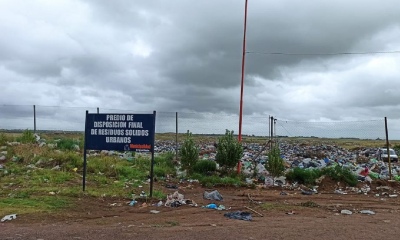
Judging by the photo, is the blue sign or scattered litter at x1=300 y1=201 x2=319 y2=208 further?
the blue sign

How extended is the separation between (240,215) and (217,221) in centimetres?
77

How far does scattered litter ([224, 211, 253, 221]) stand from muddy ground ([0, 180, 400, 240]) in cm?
13

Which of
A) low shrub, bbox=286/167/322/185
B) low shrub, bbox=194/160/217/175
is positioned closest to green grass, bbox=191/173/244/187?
low shrub, bbox=194/160/217/175

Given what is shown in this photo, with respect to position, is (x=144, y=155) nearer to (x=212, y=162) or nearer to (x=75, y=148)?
(x=75, y=148)

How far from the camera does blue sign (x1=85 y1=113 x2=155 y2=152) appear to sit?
35.1 ft

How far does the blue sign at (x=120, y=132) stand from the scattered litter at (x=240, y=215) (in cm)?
290

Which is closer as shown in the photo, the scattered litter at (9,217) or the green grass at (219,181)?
the scattered litter at (9,217)

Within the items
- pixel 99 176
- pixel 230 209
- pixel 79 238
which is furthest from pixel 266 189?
pixel 79 238

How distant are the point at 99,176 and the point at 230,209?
547 centimetres

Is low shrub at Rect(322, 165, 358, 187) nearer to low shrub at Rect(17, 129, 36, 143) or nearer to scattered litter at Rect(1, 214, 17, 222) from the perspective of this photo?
scattered litter at Rect(1, 214, 17, 222)

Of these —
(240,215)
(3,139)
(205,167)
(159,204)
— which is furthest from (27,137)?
(240,215)

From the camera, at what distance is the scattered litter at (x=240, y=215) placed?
27.2ft

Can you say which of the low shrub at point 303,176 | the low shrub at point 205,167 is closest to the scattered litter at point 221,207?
the low shrub at point 205,167

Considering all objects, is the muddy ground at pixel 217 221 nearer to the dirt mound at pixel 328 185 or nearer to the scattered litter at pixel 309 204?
the scattered litter at pixel 309 204
